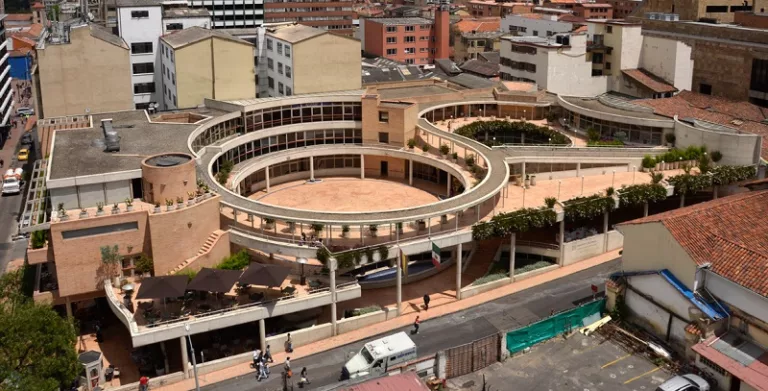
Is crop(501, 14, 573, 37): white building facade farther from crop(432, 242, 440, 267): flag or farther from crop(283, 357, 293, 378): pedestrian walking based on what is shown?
crop(283, 357, 293, 378): pedestrian walking

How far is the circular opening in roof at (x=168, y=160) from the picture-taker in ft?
180

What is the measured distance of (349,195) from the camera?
246 feet

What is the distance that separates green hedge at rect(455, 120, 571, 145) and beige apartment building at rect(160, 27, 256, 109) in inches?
1008

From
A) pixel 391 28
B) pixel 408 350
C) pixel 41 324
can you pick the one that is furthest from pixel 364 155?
pixel 391 28

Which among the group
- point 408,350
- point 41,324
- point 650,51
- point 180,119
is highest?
point 650,51

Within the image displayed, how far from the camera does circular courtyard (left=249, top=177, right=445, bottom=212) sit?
2813 inches

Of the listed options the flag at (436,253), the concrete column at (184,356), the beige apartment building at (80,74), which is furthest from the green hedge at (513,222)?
the beige apartment building at (80,74)

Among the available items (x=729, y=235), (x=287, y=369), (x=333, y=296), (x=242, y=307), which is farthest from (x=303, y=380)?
Result: (x=729, y=235)

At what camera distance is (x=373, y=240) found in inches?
2170

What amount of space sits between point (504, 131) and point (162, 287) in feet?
154

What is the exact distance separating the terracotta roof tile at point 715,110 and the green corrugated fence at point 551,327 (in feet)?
103

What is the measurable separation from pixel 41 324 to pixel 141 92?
187 ft

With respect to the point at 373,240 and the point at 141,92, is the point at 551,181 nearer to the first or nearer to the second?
the point at 373,240

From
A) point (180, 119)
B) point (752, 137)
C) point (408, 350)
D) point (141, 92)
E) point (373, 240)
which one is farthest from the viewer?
point (141, 92)
